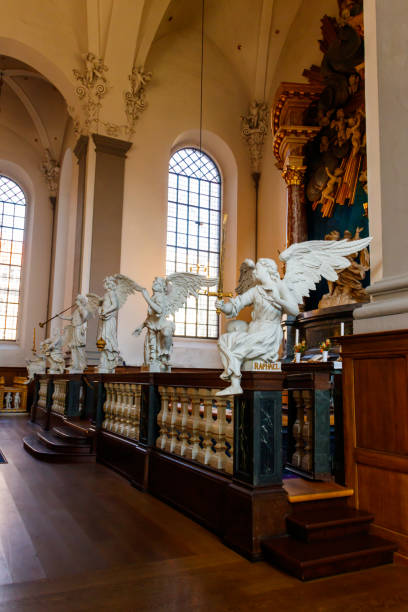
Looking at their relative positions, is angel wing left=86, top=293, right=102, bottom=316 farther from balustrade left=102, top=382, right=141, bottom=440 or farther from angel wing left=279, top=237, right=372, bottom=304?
angel wing left=279, top=237, right=372, bottom=304

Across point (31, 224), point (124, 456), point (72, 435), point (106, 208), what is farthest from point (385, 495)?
point (31, 224)

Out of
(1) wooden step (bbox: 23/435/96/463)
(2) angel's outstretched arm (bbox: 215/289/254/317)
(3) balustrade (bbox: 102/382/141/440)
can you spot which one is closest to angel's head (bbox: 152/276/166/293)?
(3) balustrade (bbox: 102/382/141/440)

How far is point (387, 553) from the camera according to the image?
3195 millimetres

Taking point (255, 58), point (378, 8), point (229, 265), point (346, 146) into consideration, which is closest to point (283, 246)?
point (229, 265)

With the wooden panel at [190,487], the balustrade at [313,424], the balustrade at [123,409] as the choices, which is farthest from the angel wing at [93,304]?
the balustrade at [313,424]

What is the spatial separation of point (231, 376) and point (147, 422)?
1883mm

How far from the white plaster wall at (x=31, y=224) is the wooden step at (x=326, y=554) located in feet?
51.7

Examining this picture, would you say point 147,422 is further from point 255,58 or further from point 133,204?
point 255,58

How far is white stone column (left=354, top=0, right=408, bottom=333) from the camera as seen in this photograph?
387 cm

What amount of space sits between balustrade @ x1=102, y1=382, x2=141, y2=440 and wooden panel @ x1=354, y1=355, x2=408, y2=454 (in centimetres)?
259

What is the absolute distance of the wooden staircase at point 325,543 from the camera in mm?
2930

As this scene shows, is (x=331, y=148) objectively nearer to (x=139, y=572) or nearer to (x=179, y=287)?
(x=179, y=287)

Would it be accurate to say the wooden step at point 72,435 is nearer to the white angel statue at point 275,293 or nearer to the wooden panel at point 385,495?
the white angel statue at point 275,293

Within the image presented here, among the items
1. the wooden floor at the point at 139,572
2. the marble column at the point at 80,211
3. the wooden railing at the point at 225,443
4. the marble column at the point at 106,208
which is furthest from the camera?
the marble column at the point at 80,211
